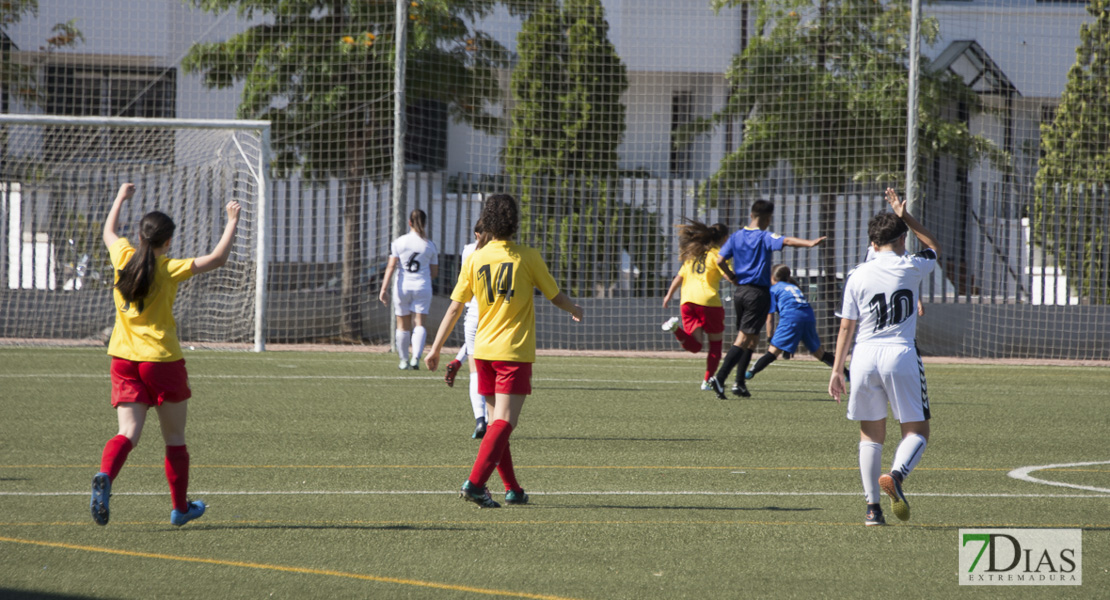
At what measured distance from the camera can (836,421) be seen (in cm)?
1003

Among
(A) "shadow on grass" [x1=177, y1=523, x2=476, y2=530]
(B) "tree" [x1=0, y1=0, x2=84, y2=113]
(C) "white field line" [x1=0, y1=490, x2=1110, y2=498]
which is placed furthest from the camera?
(B) "tree" [x1=0, y1=0, x2=84, y2=113]

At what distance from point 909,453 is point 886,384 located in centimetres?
37

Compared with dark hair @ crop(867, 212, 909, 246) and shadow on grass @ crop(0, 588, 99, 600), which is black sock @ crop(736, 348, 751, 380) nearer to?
dark hair @ crop(867, 212, 909, 246)

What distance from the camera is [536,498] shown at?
6.43 m

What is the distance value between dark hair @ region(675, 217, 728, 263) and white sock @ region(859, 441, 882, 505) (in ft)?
21.4

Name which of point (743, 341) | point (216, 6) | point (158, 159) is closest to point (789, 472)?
point (743, 341)

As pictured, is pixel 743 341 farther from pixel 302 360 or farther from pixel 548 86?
pixel 548 86

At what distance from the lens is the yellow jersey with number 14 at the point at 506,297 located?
19.8 feet

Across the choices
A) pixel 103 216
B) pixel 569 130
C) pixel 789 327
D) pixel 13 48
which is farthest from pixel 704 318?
pixel 13 48

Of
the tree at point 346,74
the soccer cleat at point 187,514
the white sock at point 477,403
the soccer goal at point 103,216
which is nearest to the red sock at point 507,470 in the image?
the soccer cleat at point 187,514

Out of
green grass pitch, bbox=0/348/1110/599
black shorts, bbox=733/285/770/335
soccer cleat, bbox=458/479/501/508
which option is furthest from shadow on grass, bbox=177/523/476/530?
black shorts, bbox=733/285/770/335

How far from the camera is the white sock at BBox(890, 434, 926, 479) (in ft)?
18.7

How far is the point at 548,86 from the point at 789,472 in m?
14.8

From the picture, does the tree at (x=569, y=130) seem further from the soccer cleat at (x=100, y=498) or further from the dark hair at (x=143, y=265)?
the soccer cleat at (x=100, y=498)
